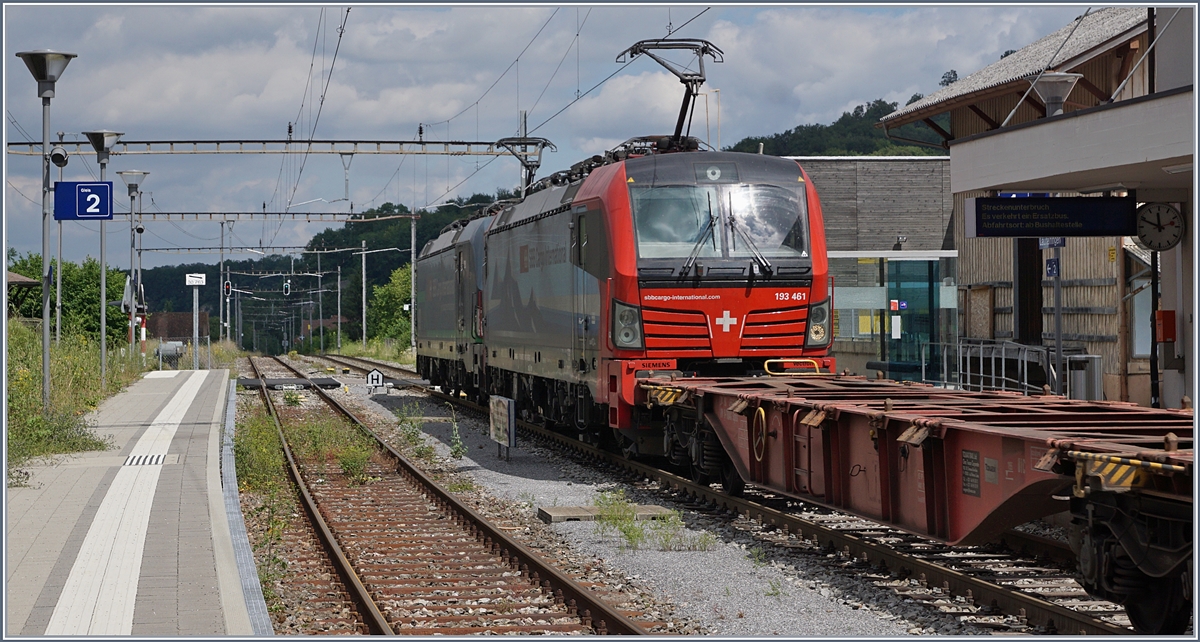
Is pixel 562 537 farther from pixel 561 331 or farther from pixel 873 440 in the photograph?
pixel 561 331

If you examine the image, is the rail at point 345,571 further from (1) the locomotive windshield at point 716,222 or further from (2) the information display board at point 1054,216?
(2) the information display board at point 1054,216

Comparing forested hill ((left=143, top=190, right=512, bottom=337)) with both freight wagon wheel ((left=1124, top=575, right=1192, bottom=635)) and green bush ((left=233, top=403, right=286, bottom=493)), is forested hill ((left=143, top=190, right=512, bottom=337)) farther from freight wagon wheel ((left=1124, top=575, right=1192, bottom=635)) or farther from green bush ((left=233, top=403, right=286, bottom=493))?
freight wagon wheel ((left=1124, top=575, right=1192, bottom=635))

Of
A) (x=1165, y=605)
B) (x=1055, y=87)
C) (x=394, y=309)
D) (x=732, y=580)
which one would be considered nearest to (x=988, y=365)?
(x=1055, y=87)

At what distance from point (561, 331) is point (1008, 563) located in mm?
8288

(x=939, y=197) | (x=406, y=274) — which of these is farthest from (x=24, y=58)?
(x=406, y=274)

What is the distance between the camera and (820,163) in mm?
34812

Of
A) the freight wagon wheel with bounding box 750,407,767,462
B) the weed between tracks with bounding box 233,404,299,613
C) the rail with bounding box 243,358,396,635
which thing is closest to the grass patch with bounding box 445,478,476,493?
the rail with bounding box 243,358,396,635

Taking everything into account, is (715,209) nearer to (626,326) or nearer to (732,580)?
(626,326)

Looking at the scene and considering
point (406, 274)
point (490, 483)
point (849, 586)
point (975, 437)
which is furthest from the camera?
point (406, 274)

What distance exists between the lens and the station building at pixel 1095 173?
44.8 ft

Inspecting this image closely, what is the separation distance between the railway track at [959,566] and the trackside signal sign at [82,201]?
11.3 meters

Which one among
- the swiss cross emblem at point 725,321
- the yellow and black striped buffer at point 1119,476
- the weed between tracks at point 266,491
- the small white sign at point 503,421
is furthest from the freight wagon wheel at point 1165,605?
the small white sign at point 503,421

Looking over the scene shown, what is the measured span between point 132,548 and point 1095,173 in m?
10.9

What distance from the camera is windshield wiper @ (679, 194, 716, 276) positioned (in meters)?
14.2
